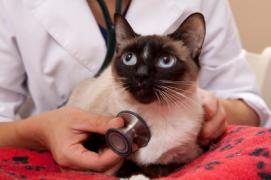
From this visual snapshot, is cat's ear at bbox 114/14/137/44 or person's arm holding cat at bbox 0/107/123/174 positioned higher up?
cat's ear at bbox 114/14/137/44

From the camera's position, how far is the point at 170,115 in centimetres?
86

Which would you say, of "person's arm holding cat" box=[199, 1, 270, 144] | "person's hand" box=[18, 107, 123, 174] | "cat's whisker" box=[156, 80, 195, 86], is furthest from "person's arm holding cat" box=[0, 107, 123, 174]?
"person's arm holding cat" box=[199, 1, 270, 144]

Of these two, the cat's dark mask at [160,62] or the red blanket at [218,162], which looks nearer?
the red blanket at [218,162]

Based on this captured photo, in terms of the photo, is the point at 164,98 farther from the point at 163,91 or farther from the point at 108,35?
the point at 108,35

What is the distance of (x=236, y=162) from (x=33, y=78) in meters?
0.68

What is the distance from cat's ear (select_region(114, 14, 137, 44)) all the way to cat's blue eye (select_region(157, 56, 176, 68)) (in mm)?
120

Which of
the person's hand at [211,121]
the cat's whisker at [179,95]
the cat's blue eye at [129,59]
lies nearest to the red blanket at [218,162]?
the person's hand at [211,121]

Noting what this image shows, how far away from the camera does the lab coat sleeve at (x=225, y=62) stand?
1.25 metres

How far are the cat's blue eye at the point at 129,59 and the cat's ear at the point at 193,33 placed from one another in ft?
0.37

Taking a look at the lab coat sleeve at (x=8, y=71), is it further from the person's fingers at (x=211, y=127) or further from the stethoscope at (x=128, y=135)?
the person's fingers at (x=211, y=127)

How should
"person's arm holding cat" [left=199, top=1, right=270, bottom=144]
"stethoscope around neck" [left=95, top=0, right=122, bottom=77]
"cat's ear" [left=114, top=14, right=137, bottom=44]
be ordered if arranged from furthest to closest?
Answer: 1. "person's arm holding cat" [left=199, top=1, right=270, bottom=144]
2. "stethoscope around neck" [left=95, top=0, right=122, bottom=77]
3. "cat's ear" [left=114, top=14, right=137, bottom=44]

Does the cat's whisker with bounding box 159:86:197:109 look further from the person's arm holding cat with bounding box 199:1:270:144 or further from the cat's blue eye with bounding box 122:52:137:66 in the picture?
the person's arm holding cat with bounding box 199:1:270:144

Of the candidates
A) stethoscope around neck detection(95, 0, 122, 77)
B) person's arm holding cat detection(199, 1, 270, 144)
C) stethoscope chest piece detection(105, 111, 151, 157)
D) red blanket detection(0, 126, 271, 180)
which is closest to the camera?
red blanket detection(0, 126, 271, 180)

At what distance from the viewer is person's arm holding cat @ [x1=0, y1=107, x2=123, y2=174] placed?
79 cm
